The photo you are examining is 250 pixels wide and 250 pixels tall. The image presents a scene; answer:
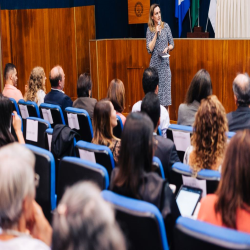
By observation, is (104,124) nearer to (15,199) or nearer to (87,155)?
(87,155)

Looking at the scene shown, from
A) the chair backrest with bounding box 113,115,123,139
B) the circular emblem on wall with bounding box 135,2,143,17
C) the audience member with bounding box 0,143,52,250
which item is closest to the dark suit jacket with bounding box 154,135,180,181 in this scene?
the chair backrest with bounding box 113,115,123,139

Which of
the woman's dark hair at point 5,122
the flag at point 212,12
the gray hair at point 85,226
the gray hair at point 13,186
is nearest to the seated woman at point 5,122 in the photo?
the woman's dark hair at point 5,122

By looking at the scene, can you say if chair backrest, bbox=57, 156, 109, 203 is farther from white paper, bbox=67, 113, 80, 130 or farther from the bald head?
the bald head

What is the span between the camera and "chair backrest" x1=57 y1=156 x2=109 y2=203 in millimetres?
2361

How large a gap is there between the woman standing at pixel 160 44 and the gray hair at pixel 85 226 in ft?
17.5

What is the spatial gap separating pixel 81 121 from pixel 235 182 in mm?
2551

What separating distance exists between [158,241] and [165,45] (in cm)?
482

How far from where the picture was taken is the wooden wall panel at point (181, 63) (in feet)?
20.7

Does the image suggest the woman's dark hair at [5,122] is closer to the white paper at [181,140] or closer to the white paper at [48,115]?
the white paper at [181,140]

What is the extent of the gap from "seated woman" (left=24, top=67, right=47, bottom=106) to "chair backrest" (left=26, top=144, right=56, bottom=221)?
2881mm

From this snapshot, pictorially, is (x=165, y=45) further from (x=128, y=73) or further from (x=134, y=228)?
(x=134, y=228)

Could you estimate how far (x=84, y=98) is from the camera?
4859 mm

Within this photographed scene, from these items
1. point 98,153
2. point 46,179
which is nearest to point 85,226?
point 46,179

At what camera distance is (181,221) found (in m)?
1.61
